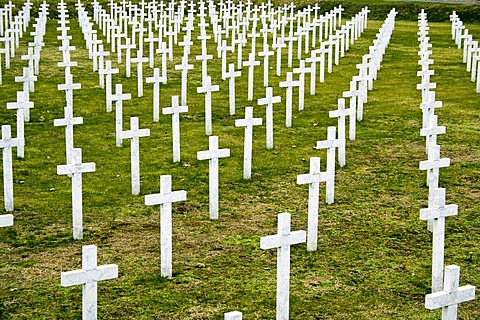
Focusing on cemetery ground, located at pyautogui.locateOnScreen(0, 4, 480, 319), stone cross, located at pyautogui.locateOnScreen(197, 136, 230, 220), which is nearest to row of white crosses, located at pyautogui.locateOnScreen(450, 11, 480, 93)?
cemetery ground, located at pyautogui.locateOnScreen(0, 4, 480, 319)

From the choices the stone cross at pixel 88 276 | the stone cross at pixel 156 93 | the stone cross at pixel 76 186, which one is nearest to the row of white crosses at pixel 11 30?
the stone cross at pixel 156 93

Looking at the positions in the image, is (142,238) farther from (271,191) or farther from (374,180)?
(374,180)

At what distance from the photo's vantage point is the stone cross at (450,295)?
6.79 m

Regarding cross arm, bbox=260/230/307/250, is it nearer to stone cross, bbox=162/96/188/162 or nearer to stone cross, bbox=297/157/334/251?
stone cross, bbox=297/157/334/251

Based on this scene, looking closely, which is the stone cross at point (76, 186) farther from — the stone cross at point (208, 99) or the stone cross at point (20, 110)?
the stone cross at point (208, 99)

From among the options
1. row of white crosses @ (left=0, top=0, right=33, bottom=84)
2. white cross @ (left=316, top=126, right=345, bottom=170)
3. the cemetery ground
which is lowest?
the cemetery ground

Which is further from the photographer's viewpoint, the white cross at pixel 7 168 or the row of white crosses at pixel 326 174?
the white cross at pixel 7 168

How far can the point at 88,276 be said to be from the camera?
24.1 ft

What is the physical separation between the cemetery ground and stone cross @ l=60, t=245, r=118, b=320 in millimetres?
787

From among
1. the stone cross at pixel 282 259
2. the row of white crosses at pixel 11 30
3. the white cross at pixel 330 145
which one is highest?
the row of white crosses at pixel 11 30

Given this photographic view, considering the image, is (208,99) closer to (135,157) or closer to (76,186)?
(135,157)

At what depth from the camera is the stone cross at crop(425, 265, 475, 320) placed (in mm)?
6793

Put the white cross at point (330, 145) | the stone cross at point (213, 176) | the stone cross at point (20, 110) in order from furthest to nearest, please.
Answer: the stone cross at point (20, 110), the white cross at point (330, 145), the stone cross at point (213, 176)

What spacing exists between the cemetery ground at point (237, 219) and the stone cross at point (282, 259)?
33cm
